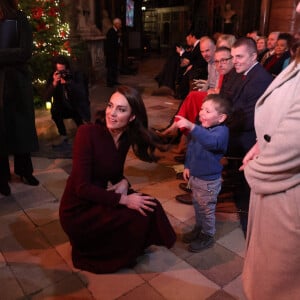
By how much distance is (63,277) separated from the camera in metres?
2.53

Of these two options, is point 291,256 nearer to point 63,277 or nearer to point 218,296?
point 218,296

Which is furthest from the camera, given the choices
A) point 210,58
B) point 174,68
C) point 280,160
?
point 174,68

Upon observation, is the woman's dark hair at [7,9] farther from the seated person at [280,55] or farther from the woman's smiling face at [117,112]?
the seated person at [280,55]

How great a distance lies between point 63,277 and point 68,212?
481 millimetres

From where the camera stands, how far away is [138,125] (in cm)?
256

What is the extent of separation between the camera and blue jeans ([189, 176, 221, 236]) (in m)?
2.82

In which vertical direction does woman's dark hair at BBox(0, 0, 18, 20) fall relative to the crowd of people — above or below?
above

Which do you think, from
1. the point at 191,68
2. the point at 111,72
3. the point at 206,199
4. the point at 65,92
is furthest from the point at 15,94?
the point at 111,72

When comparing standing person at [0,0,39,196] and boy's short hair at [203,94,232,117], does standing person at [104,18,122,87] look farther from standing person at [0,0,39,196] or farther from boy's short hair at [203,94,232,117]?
boy's short hair at [203,94,232,117]

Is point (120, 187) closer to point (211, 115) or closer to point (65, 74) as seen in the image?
point (211, 115)

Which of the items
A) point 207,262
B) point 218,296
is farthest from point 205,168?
point 218,296

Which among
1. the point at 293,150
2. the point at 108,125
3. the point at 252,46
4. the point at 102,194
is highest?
the point at 252,46

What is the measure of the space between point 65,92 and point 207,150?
2789mm

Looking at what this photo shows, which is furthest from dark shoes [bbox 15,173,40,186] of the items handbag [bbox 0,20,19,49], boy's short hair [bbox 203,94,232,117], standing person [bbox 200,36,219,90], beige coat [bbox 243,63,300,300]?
beige coat [bbox 243,63,300,300]
